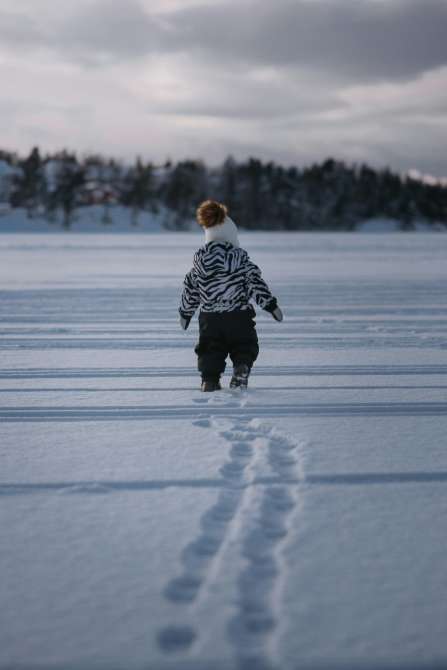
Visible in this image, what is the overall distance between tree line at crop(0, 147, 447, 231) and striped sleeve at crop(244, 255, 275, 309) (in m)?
75.6

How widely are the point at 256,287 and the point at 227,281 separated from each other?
230 millimetres

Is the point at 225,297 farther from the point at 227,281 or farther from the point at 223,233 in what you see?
the point at 223,233

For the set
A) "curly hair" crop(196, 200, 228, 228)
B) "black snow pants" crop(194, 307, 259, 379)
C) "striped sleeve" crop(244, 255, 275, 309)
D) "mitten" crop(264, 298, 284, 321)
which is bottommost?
"black snow pants" crop(194, 307, 259, 379)

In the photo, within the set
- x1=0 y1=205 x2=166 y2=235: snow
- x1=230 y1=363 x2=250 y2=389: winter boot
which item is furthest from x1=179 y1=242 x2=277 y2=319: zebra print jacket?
x1=0 y1=205 x2=166 y2=235: snow

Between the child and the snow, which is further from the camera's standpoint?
the snow

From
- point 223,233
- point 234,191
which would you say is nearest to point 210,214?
point 223,233

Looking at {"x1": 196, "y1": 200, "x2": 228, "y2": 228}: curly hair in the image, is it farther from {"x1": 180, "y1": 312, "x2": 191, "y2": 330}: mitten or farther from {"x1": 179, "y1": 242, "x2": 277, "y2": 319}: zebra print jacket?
{"x1": 180, "y1": 312, "x2": 191, "y2": 330}: mitten

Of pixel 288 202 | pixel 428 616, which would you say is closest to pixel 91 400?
pixel 428 616

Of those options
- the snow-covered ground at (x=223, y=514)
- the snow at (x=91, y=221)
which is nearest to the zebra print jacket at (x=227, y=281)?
the snow-covered ground at (x=223, y=514)

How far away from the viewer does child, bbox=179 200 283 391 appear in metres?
5.17

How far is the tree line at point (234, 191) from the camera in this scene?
8694 cm

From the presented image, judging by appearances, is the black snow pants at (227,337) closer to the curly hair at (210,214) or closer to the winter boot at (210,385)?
the winter boot at (210,385)

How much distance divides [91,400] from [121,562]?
246 cm

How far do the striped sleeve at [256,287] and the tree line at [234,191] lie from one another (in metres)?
75.6
